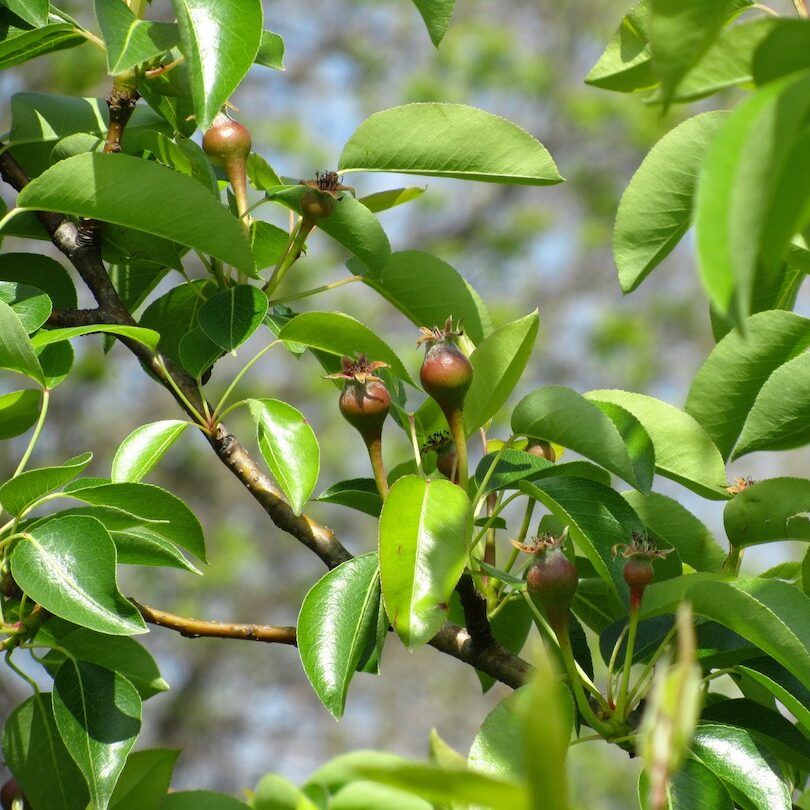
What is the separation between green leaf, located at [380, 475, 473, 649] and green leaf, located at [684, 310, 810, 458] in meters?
0.28

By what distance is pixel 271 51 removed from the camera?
1171 mm

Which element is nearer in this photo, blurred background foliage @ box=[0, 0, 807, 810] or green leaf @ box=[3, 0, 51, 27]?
green leaf @ box=[3, 0, 51, 27]

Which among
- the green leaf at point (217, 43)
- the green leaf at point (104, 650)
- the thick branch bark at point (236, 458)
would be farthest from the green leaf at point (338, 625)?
the green leaf at point (217, 43)

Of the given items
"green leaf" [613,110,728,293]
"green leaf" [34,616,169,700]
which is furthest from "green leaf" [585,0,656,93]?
"green leaf" [34,616,169,700]

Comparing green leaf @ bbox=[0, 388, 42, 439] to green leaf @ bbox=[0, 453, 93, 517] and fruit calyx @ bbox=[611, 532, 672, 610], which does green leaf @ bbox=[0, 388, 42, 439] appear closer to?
green leaf @ bbox=[0, 453, 93, 517]

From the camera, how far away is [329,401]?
26.7 feet

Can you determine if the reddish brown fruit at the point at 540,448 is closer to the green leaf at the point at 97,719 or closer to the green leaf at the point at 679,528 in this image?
the green leaf at the point at 679,528

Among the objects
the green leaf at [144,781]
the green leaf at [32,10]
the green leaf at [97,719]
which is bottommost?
the green leaf at [144,781]

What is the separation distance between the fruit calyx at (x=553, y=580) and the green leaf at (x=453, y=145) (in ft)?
1.25

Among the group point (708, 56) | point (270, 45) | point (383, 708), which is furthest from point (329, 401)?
point (708, 56)

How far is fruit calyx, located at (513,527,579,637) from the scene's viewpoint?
33.8 inches

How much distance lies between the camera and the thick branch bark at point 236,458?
3.18 feet

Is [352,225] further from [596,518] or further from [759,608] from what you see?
[759,608]

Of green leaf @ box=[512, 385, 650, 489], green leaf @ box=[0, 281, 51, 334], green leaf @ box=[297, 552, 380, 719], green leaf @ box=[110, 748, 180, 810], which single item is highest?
green leaf @ box=[0, 281, 51, 334]
